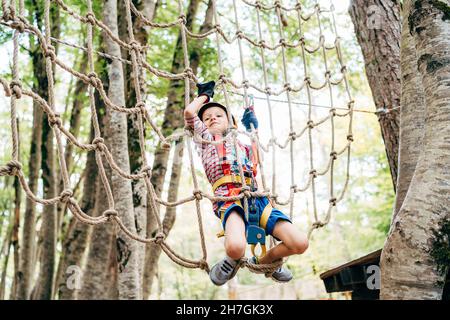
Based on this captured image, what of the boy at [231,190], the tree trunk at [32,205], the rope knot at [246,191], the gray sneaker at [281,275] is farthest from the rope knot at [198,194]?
the tree trunk at [32,205]

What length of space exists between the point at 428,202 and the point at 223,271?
2.66 feet

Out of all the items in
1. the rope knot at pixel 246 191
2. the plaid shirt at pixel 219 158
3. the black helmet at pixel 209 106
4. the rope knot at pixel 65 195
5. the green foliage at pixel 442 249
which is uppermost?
the black helmet at pixel 209 106

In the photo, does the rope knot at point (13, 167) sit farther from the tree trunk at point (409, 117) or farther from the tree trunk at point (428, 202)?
the tree trunk at point (409, 117)


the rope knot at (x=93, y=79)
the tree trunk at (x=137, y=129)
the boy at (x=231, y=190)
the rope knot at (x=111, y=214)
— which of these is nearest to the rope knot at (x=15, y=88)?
the rope knot at (x=93, y=79)

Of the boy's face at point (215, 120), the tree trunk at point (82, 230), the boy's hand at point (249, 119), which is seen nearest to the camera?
the boy's face at point (215, 120)

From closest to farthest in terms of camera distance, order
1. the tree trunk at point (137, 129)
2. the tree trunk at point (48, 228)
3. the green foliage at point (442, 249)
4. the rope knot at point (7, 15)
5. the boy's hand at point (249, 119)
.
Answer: the green foliage at point (442, 249) < the rope knot at point (7, 15) < the boy's hand at point (249, 119) < the tree trunk at point (137, 129) < the tree trunk at point (48, 228)

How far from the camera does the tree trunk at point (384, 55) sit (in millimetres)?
2408

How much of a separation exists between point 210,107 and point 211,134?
14 centimetres

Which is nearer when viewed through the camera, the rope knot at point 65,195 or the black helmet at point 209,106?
the rope knot at point 65,195

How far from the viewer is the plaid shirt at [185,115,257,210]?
2.05 m

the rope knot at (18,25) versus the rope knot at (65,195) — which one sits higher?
the rope knot at (18,25)

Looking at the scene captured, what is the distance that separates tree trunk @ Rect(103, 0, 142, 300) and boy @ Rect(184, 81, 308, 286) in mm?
726

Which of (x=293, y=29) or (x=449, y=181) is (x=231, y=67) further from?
(x=449, y=181)

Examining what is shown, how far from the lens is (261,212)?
76.6 inches
